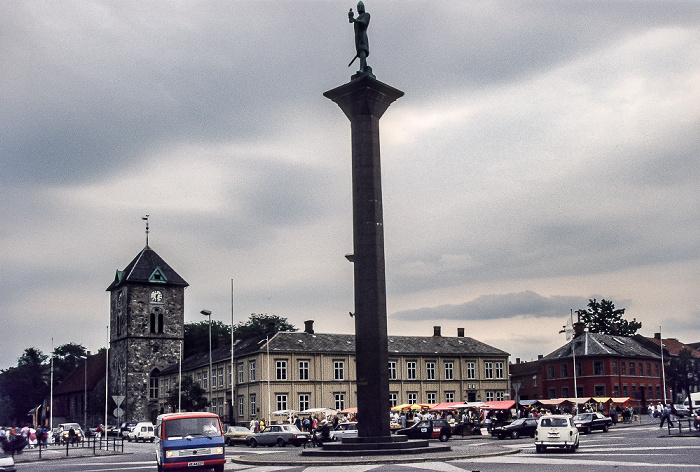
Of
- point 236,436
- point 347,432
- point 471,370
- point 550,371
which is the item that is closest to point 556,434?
point 347,432

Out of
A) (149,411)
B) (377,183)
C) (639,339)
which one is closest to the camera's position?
(377,183)

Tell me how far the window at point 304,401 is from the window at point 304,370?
157 centimetres

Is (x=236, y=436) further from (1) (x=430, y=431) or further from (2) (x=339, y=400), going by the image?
(2) (x=339, y=400)

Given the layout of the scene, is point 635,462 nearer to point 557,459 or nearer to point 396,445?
point 557,459

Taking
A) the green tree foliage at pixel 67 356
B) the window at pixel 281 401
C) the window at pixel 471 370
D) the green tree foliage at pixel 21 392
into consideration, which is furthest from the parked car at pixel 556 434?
the green tree foliage at pixel 67 356

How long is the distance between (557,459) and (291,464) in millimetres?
8929

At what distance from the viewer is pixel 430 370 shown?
86.4 m

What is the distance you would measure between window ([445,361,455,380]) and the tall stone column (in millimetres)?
54652

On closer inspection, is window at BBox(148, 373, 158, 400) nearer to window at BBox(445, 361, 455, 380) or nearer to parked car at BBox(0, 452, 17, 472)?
window at BBox(445, 361, 455, 380)

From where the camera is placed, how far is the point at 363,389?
33.0m

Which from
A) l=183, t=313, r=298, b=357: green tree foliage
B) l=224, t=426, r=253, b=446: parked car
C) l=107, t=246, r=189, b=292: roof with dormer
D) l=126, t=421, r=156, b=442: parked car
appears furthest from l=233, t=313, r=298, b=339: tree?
l=224, t=426, r=253, b=446: parked car

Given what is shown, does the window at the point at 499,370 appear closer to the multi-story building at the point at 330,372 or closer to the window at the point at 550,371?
the multi-story building at the point at 330,372

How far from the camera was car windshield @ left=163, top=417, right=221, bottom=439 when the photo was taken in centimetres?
2480

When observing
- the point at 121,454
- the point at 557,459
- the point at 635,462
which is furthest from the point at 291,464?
the point at 121,454
